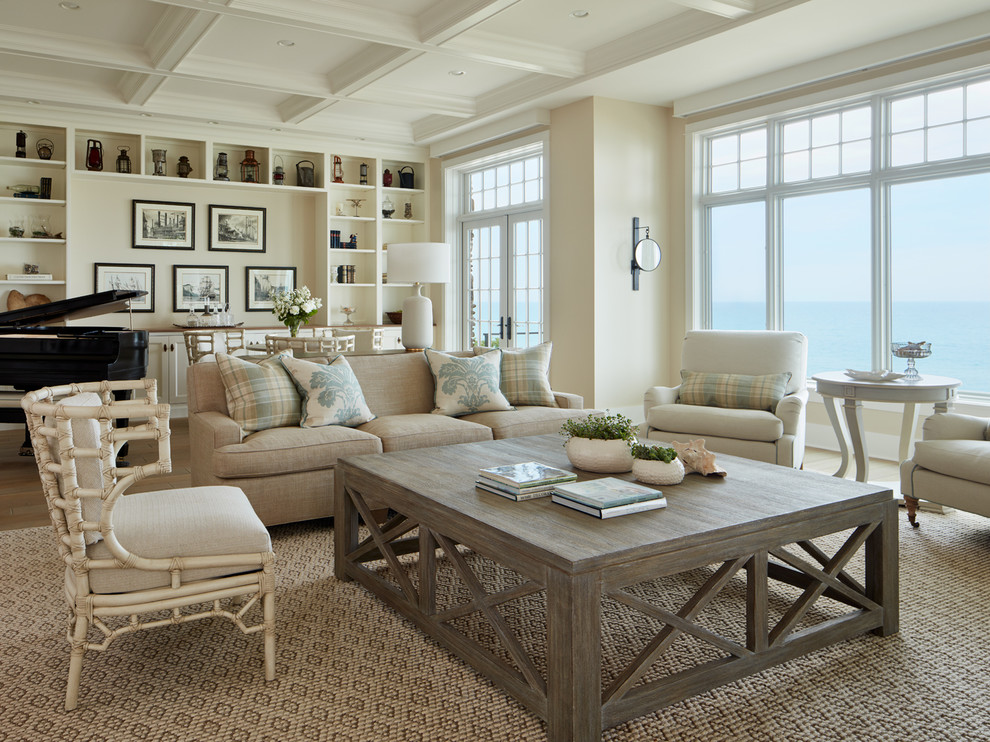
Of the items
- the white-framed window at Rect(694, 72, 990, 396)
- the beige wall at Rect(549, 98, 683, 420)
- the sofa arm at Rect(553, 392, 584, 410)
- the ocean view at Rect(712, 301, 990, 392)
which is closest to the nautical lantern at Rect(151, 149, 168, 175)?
the beige wall at Rect(549, 98, 683, 420)

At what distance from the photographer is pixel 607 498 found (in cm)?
236

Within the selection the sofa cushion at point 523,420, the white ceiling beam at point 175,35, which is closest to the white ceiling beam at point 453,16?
the white ceiling beam at point 175,35

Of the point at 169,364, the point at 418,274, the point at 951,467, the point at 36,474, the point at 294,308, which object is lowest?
the point at 36,474

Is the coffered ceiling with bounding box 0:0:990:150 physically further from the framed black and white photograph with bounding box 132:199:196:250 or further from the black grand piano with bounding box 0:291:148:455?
the black grand piano with bounding box 0:291:148:455

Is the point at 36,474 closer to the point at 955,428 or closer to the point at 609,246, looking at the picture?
the point at 609,246

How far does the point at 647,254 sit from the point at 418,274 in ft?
7.94

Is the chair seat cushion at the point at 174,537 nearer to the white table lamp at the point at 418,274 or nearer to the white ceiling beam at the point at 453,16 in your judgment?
the white table lamp at the point at 418,274

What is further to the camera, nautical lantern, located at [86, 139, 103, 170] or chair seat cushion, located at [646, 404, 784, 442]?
nautical lantern, located at [86, 139, 103, 170]

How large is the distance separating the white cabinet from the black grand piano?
A: 91.4 inches

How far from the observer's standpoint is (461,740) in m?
1.96

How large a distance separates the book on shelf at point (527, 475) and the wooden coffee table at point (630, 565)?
0.08 m

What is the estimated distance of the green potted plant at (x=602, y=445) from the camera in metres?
2.81

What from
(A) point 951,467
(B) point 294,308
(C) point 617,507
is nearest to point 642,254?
(B) point 294,308

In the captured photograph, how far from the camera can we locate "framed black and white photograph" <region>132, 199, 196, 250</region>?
7.75 m
